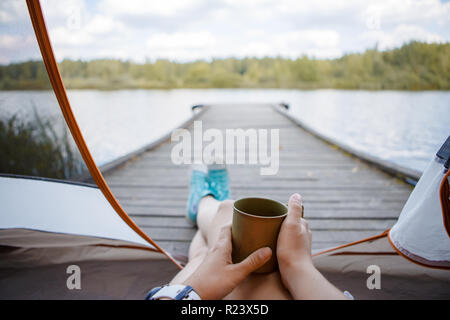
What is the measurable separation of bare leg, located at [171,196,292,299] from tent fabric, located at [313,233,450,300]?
1.08 ft

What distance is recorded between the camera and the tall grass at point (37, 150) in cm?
69

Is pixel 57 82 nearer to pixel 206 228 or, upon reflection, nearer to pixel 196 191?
pixel 206 228

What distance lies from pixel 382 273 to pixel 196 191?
0.77 metres

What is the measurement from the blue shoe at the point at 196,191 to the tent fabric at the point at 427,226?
28.2 inches

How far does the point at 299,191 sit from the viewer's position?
1.61 metres

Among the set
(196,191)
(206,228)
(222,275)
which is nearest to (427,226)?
(222,275)

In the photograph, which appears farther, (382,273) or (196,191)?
(196,191)

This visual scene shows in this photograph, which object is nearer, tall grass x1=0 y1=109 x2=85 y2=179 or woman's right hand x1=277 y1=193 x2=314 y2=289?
woman's right hand x1=277 y1=193 x2=314 y2=289

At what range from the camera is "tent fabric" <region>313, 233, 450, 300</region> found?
675 millimetres

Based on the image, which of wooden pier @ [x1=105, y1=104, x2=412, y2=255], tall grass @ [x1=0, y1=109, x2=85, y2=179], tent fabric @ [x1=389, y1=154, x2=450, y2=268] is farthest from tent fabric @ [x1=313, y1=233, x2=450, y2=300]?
tall grass @ [x1=0, y1=109, x2=85, y2=179]

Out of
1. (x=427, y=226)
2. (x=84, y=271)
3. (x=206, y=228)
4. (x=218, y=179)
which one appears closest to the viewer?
(x=427, y=226)

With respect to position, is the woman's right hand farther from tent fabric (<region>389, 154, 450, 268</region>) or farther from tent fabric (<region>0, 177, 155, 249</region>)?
tent fabric (<region>0, 177, 155, 249</region>)
